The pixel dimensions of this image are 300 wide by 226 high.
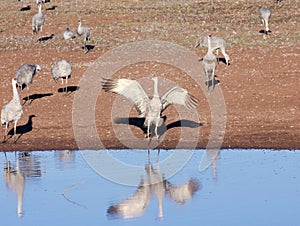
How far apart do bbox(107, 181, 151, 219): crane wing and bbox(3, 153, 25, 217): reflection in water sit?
143 cm

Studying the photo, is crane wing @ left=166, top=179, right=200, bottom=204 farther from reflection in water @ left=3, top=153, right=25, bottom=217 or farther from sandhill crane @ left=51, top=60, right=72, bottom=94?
sandhill crane @ left=51, top=60, right=72, bottom=94

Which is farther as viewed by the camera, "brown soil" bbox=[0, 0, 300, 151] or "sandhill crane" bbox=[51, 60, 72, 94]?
"sandhill crane" bbox=[51, 60, 72, 94]

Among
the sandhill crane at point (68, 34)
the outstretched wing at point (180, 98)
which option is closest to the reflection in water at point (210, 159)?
the outstretched wing at point (180, 98)

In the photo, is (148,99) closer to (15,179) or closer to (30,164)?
(30,164)

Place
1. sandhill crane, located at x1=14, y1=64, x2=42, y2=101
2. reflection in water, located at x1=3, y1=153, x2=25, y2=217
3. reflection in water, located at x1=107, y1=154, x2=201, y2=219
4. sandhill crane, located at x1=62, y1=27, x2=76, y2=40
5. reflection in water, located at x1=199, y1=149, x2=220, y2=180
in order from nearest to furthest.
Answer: reflection in water, located at x1=107, y1=154, x2=201, y2=219 < reflection in water, located at x1=3, y1=153, x2=25, y2=217 < reflection in water, located at x1=199, y1=149, x2=220, y2=180 < sandhill crane, located at x1=14, y1=64, x2=42, y2=101 < sandhill crane, located at x1=62, y1=27, x2=76, y2=40

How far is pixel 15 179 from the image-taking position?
1366cm

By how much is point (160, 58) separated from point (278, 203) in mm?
14896

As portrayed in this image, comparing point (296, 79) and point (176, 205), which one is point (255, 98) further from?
point (176, 205)

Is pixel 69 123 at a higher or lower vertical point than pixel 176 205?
higher

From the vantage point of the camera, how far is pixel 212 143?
54.0ft

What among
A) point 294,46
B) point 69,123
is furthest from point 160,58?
point 69,123

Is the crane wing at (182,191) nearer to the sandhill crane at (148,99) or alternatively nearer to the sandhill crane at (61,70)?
the sandhill crane at (148,99)

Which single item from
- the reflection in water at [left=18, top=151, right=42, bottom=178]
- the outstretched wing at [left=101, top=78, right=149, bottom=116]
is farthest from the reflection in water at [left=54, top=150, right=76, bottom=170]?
the outstretched wing at [left=101, top=78, right=149, bottom=116]

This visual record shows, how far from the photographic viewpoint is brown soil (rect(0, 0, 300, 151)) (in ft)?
57.9
